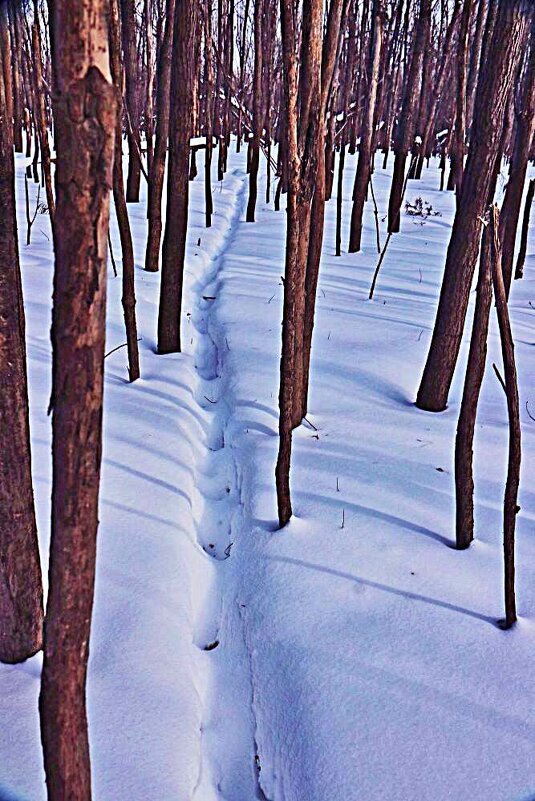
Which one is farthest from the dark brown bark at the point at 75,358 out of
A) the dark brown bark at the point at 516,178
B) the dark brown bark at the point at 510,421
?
the dark brown bark at the point at 516,178

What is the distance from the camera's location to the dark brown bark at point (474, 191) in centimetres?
317

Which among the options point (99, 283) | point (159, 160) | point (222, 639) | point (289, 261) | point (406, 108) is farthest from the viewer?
point (406, 108)

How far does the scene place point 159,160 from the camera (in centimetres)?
677

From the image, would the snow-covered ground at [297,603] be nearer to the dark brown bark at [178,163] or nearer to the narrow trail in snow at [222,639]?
the narrow trail in snow at [222,639]

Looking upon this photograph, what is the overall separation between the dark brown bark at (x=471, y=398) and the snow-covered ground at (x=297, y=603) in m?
0.15

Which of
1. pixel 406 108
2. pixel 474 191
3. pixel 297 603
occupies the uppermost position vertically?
pixel 406 108

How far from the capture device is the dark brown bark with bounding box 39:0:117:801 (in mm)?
965

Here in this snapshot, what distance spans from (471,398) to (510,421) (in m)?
0.29

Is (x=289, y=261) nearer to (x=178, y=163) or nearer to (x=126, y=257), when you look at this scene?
(x=126, y=257)

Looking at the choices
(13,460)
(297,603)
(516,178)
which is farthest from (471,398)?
(516,178)

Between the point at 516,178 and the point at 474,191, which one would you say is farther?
the point at 516,178

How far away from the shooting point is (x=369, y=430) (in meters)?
3.88

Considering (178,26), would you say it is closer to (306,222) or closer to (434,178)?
(306,222)

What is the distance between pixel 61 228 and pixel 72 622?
66 cm
